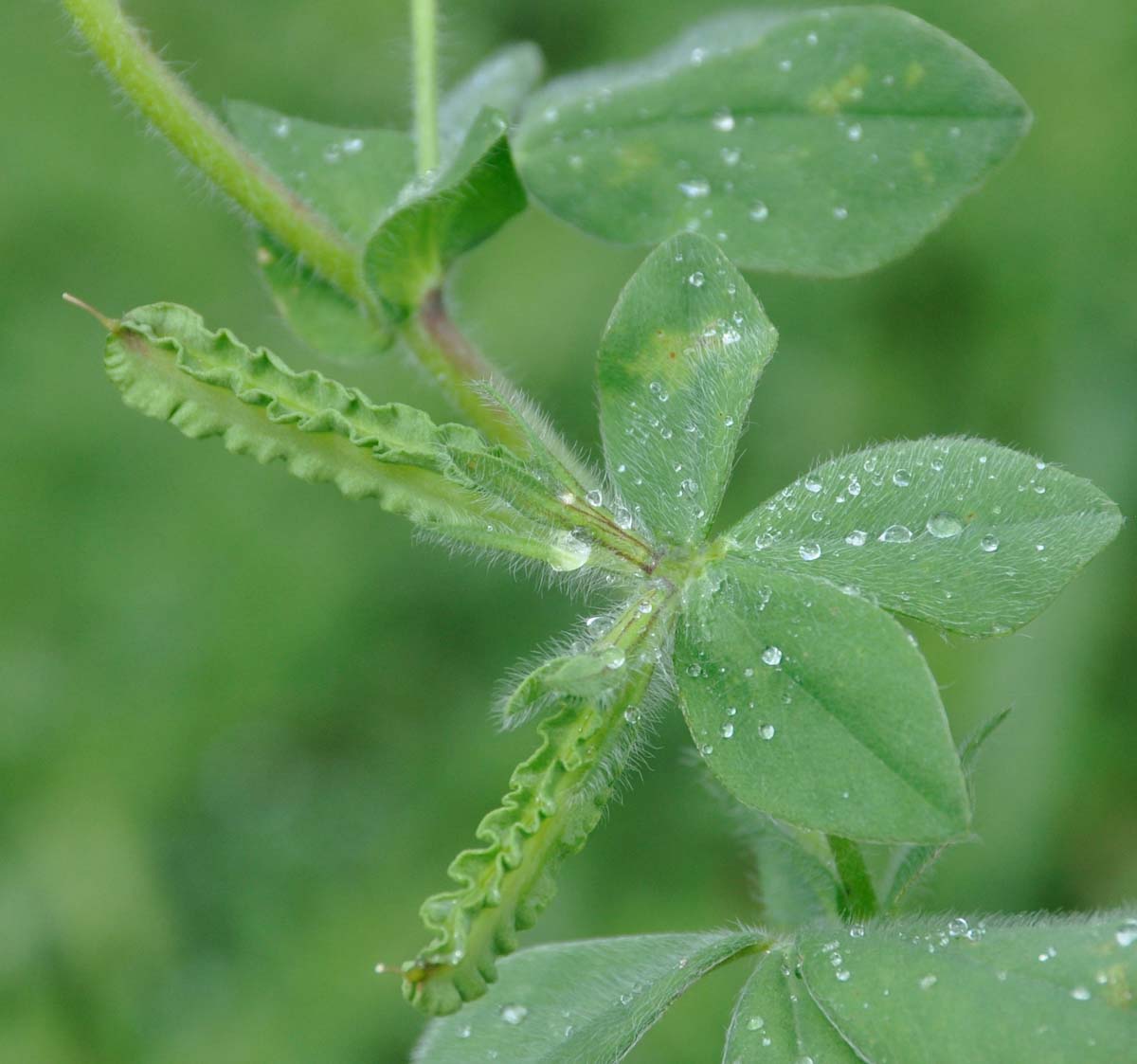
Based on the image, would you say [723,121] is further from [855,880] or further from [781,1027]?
[781,1027]

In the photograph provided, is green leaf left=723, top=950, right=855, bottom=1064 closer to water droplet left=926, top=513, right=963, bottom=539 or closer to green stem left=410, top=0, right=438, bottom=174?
water droplet left=926, top=513, right=963, bottom=539

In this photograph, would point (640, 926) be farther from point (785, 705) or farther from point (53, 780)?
point (785, 705)

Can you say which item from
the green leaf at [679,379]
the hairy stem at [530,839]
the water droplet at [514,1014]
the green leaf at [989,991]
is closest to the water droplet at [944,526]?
the green leaf at [679,379]

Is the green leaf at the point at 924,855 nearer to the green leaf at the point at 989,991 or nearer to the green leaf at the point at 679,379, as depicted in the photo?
the green leaf at the point at 989,991

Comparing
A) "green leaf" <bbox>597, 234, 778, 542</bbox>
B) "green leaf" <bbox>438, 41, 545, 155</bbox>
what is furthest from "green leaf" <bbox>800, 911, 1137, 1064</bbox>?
"green leaf" <bbox>438, 41, 545, 155</bbox>

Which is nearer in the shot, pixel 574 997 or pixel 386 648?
pixel 574 997

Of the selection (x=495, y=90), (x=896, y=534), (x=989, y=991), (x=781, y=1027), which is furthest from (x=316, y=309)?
(x=989, y=991)

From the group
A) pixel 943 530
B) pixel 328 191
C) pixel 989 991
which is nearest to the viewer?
pixel 989 991
